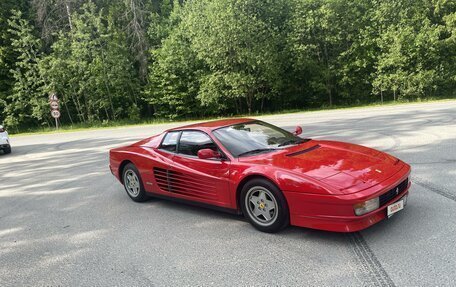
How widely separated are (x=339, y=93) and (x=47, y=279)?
2984 centimetres

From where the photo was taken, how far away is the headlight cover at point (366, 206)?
3.67m

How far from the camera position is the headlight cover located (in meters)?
3.67

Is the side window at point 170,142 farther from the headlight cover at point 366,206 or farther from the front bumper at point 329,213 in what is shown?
the headlight cover at point 366,206

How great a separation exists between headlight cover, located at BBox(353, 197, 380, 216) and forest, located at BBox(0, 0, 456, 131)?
23.7m

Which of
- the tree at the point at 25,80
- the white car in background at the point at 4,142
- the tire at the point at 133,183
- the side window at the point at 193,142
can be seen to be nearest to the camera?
the side window at the point at 193,142

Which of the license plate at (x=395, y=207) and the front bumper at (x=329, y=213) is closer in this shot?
the front bumper at (x=329, y=213)

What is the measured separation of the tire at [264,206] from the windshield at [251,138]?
22.0 inches

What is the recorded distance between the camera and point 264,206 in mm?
4328

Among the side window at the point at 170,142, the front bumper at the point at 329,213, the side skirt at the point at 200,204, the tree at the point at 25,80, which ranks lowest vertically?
the side skirt at the point at 200,204

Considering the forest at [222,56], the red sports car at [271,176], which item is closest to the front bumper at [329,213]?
the red sports car at [271,176]

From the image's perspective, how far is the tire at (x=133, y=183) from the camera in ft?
19.9

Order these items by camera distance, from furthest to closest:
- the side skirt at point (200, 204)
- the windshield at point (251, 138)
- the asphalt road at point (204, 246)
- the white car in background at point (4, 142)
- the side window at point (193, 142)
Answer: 1. the white car in background at point (4, 142)
2. the side window at point (193, 142)
3. the windshield at point (251, 138)
4. the side skirt at point (200, 204)
5. the asphalt road at point (204, 246)

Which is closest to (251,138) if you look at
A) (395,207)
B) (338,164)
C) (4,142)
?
(338,164)

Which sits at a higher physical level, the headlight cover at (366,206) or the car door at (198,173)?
the car door at (198,173)
